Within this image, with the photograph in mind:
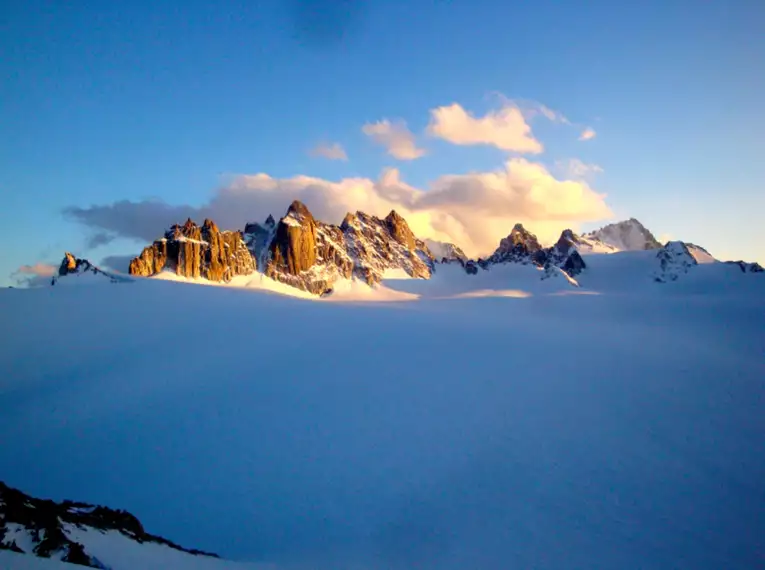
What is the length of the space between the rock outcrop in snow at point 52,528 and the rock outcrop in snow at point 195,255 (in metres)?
83.0

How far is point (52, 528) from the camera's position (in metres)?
7.64

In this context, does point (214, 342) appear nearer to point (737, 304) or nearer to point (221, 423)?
point (221, 423)

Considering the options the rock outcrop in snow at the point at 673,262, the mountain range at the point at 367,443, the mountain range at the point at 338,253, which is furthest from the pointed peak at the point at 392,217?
the mountain range at the point at 367,443

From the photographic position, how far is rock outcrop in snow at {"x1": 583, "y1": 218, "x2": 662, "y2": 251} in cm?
14350

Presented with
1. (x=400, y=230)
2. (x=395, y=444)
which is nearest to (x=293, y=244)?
(x=400, y=230)

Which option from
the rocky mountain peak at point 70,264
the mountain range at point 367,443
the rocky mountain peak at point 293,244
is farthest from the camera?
the rocky mountain peak at point 293,244

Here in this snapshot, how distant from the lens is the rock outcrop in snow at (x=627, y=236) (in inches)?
5650

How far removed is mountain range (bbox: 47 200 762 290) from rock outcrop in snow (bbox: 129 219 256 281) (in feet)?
0.62

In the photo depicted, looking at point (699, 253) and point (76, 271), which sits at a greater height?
point (699, 253)

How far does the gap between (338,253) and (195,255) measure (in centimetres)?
4031

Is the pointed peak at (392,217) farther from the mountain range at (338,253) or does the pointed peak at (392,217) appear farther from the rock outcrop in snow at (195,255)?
the rock outcrop in snow at (195,255)

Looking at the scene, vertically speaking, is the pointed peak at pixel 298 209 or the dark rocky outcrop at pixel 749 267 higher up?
the pointed peak at pixel 298 209

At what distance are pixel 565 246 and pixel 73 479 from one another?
132737 mm

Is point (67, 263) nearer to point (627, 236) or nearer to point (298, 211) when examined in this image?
point (298, 211)
